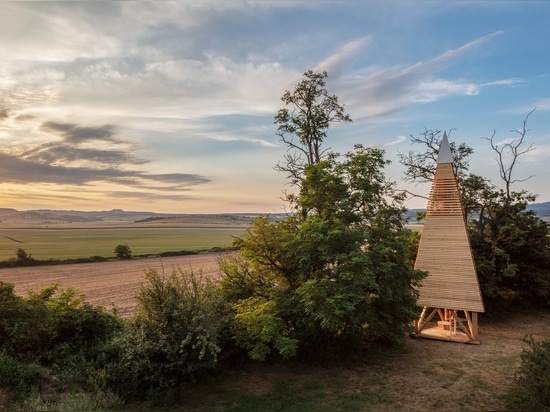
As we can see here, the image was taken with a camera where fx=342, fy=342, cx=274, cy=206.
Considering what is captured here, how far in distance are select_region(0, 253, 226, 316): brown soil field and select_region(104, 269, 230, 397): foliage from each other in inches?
327

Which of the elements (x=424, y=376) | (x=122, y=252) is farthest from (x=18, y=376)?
(x=122, y=252)

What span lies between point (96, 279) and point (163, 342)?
2230 cm

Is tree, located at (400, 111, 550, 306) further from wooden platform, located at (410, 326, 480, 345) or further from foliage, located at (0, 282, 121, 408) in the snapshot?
foliage, located at (0, 282, 121, 408)

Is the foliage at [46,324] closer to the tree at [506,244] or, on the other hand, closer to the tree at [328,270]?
the tree at [328,270]

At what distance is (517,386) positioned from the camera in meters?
11.8

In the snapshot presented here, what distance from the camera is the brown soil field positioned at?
22875 mm

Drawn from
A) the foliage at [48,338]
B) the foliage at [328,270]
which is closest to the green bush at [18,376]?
the foliage at [48,338]

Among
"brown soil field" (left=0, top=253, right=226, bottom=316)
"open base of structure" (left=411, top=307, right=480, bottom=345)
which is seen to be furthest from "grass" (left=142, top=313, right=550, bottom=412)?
"brown soil field" (left=0, top=253, right=226, bottom=316)

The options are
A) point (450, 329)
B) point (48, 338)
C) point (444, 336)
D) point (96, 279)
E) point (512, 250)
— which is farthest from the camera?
point (96, 279)

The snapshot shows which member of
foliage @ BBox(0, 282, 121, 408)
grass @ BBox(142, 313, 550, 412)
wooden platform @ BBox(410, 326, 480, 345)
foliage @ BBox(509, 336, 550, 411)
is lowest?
wooden platform @ BBox(410, 326, 480, 345)

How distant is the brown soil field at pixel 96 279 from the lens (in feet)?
75.0

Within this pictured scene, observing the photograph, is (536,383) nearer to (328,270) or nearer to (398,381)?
(398,381)

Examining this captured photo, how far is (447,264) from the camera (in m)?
16.8

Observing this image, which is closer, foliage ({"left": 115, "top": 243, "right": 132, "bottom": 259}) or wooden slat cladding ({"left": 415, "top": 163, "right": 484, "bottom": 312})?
wooden slat cladding ({"left": 415, "top": 163, "right": 484, "bottom": 312})
